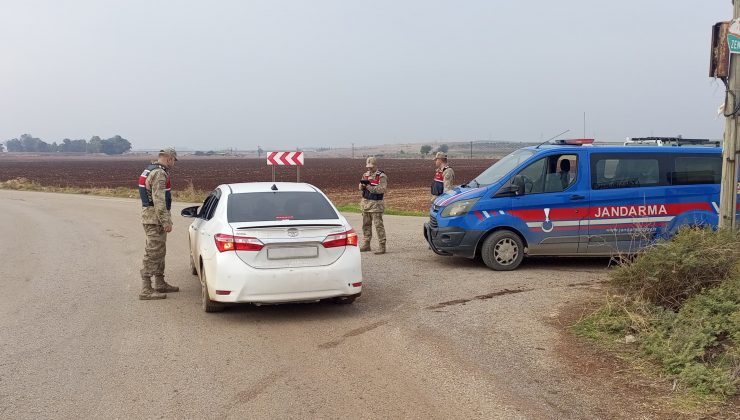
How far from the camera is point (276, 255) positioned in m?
6.59

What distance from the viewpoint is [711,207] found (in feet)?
31.1

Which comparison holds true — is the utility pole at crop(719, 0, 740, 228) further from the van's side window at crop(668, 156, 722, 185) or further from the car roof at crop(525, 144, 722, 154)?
the van's side window at crop(668, 156, 722, 185)

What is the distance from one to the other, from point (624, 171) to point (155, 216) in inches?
259

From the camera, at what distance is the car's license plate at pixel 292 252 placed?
6.59m

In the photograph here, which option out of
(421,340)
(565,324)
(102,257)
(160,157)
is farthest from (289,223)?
(102,257)

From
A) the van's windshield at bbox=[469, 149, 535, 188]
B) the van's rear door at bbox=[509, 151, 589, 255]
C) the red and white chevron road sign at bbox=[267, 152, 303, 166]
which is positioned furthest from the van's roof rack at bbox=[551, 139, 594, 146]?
the red and white chevron road sign at bbox=[267, 152, 303, 166]

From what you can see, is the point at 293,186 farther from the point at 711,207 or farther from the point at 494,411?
the point at 711,207

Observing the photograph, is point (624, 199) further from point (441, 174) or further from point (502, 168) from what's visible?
point (441, 174)

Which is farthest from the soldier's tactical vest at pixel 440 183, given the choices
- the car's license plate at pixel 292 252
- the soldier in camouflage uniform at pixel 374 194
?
the car's license plate at pixel 292 252

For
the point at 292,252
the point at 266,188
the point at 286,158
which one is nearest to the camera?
the point at 292,252

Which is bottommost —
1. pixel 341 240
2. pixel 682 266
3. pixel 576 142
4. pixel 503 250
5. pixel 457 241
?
pixel 503 250

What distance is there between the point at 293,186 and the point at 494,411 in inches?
169

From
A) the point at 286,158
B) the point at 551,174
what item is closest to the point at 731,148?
the point at 551,174

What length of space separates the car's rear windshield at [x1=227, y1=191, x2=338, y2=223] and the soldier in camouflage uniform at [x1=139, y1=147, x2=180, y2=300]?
100cm
